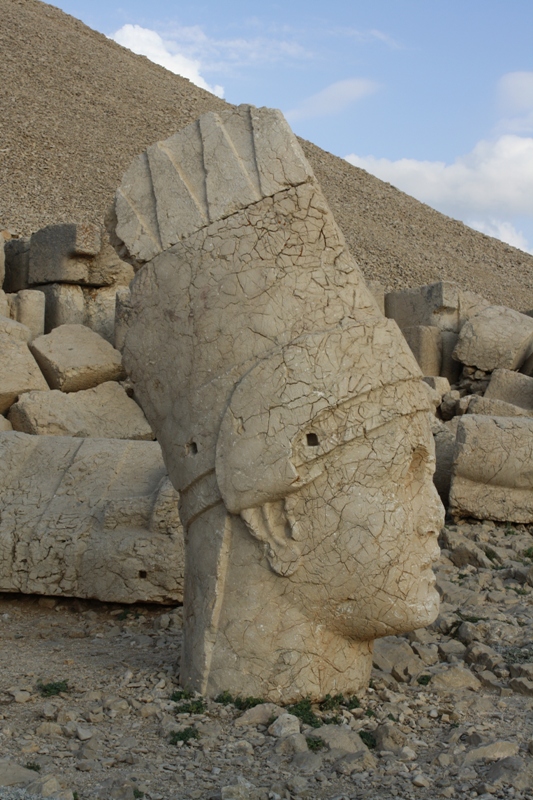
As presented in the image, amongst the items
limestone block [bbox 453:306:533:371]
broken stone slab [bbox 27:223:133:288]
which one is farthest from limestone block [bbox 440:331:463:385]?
broken stone slab [bbox 27:223:133:288]

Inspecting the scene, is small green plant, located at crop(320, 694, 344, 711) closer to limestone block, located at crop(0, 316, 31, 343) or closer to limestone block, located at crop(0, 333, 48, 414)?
limestone block, located at crop(0, 333, 48, 414)

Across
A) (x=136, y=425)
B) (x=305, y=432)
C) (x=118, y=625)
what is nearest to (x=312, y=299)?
(x=305, y=432)

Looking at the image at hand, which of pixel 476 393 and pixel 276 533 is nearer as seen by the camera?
pixel 276 533

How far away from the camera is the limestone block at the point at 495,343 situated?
9312 millimetres

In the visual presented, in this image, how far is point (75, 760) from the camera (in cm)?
284

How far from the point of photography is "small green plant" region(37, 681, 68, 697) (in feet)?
11.2

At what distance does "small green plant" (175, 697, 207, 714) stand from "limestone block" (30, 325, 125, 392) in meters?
5.07

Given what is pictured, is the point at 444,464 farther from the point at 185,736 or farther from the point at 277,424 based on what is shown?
the point at 185,736

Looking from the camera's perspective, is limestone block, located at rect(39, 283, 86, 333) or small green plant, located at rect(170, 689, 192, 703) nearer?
small green plant, located at rect(170, 689, 192, 703)

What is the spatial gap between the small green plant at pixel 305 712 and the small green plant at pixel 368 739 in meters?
0.15

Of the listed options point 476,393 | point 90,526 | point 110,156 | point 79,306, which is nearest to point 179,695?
point 90,526

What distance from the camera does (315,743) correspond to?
2898 mm

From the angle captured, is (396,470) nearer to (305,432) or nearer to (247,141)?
(305,432)

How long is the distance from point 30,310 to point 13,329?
3.32 feet
